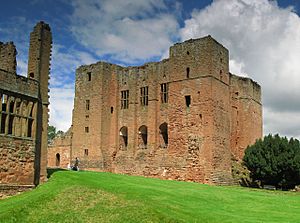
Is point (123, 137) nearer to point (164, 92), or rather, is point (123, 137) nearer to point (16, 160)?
point (164, 92)

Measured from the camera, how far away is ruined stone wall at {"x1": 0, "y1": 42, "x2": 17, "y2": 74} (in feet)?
82.9

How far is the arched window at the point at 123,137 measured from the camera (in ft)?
134

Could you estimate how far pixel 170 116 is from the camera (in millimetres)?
36469

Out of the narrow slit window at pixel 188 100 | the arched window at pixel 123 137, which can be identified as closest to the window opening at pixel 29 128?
the narrow slit window at pixel 188 100

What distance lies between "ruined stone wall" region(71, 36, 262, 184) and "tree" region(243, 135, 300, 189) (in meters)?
2.12

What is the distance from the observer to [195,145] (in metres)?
34.3

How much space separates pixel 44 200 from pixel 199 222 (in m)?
6.68

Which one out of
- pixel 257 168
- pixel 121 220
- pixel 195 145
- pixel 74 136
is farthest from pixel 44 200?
pixel 74 136

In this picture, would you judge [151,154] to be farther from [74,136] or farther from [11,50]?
[11,50]

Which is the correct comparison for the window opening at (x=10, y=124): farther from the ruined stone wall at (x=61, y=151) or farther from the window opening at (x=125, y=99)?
the ruined stone wall at (x=61, y=151)

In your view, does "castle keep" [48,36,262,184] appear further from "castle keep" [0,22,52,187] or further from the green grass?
"castle keep" [0,22,52,187]

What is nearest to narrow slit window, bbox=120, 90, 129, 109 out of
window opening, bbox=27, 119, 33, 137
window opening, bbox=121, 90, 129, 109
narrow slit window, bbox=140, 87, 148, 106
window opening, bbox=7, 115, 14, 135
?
window opening, bbox=121, 90, 129, 109

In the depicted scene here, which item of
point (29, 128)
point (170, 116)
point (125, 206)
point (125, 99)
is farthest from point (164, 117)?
point (125, 206)

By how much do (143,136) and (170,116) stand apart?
4.79 m
